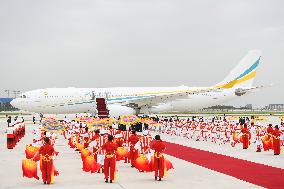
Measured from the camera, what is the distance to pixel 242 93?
181 feet

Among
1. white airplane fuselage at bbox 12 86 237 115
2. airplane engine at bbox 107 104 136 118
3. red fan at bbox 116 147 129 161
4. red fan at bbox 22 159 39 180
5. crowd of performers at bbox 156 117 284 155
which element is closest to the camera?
red fan at bbox 22 159 39 180

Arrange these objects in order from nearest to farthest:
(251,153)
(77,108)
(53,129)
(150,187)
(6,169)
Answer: (150,187)
(6,169)
(251,153)
(53,129)
(77,108)

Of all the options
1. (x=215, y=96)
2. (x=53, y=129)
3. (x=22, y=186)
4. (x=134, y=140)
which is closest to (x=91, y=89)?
(x=215, y=96)

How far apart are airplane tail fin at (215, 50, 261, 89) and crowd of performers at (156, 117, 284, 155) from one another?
19.2 m

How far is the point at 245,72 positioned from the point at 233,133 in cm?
3276

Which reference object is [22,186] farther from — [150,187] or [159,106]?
[159,106]

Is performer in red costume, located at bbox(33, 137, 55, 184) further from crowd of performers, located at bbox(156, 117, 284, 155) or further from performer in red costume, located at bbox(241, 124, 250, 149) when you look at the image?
performer in red costume, located at bbox(241, 124, 250, 149)

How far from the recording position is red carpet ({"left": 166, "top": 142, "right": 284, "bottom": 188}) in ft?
43.3

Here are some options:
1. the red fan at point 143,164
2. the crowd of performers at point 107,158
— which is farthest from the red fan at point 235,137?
the red fan at point 143,164

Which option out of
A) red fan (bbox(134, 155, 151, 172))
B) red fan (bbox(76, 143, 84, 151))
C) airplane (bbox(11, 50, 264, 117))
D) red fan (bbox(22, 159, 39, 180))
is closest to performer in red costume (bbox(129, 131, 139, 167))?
red fan (bbox(134, 155, 151, 172))

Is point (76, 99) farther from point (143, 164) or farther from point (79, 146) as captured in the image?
point (143, 164)

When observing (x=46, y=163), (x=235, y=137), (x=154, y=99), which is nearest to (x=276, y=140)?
(x=235, y=137)

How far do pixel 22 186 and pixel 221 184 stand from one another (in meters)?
6.27

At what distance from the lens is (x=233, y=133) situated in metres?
26.4
